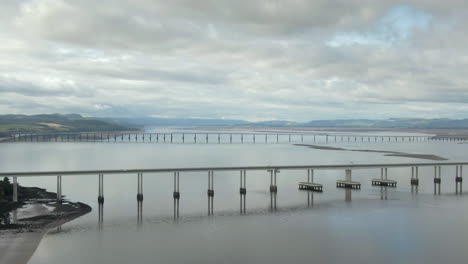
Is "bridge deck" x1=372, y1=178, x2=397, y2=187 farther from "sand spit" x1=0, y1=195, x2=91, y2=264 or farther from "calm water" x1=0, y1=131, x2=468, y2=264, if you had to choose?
"sand spit" x1=0, y1=195, x2=91, y2=264

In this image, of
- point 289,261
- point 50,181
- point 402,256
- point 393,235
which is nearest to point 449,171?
point 393,235

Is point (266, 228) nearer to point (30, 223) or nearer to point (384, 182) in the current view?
point (30, 223)

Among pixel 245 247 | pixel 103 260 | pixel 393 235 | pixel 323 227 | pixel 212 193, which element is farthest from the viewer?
pixel 212 193

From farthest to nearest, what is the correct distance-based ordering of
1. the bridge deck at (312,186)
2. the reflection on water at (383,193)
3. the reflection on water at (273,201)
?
the bridge deck at (312,186) < the reflection on water at (383,193) < the reflection on water at (273,201)

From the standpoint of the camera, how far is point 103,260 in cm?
2567

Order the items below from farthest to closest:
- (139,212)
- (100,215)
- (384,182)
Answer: (384,182), (139,212), (100,215)

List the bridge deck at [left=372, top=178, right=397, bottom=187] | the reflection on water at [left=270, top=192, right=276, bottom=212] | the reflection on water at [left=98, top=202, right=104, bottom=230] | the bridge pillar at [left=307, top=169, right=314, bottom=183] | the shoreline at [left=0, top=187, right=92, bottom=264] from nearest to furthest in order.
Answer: the shoreline at [left=0, top=187, right=92, bottom=264] < the reflection on water at [left=98, top=202, right=104, bottom=230] < the reflection on water at [left=270, top=192, right=276, bottom=212] < the bridge pillar at [left=307, top=169, right=314, bottom=183] < the bridge deck at [left=372, top=178, right=397, bottom=187]

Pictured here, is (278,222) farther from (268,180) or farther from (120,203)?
(268,180)

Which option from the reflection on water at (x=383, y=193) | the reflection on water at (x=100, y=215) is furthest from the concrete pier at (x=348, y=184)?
the reflection on water at (x=100, y=215)

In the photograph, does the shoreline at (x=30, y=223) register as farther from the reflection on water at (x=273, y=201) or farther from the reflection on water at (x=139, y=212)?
the reflection on water at (x=273, y=201)

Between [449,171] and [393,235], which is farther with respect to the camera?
[449,171]

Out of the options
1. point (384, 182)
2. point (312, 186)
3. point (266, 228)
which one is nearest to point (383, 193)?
point (384, 182)

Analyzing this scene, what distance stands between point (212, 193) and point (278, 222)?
570 inches

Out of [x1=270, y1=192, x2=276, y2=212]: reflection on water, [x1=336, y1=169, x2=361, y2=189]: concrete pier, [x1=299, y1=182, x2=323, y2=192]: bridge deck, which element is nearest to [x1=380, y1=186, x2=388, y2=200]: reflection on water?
[x1=336, y1=169, x2=361, y2=189]: concrete pier
